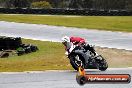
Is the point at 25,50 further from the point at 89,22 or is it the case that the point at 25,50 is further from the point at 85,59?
the point at 89,22

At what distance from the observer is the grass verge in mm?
15893

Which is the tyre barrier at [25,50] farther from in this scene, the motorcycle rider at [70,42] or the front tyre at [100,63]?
the motorcycle rider at [70,42]

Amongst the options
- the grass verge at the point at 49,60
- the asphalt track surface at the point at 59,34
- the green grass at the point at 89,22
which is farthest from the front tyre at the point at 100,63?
the green grass at the point at 89,22

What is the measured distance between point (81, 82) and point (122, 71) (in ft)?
28.4

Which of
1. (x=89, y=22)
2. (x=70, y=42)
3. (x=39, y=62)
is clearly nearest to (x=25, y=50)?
(x=39, y=62)

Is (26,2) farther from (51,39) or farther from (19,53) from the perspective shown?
(19,53)

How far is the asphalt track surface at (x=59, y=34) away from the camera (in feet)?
91.3

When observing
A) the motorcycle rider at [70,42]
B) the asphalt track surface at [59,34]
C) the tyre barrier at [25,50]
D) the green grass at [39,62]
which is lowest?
the asphalt track surface at [59,34]

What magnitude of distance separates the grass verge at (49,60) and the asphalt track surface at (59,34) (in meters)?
4.19

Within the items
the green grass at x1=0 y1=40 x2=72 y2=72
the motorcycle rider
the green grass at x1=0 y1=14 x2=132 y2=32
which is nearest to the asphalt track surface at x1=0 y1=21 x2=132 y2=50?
the green grass at x1=0 y1=14 x2=132 y2=32

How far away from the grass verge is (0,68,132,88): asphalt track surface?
1.10 meters

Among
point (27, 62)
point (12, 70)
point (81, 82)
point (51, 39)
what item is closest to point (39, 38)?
point (51, 39)

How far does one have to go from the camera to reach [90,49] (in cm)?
1476

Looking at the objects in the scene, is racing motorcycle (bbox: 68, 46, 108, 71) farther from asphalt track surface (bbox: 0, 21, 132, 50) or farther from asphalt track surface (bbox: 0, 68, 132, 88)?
asphalt track surface (bbox: 0, 21, 132, 50)
